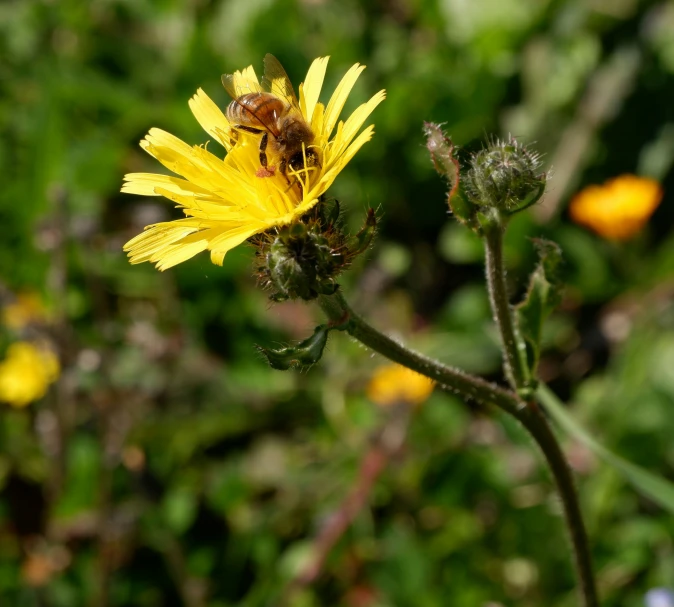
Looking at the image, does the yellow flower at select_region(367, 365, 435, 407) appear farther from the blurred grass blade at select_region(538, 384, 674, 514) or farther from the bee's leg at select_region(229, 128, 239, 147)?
the bee's leg at select_region(229, 128, 239, 147)

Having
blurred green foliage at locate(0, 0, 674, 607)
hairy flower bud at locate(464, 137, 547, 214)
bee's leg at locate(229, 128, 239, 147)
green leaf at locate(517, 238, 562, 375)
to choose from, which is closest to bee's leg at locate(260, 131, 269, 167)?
bee's leg at locate(229, 128, 239, 147)

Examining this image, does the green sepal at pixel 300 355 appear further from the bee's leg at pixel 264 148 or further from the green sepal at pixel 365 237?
the bee's leg at pixel 264 148

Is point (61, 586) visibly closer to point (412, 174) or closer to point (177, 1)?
point (412, 174)

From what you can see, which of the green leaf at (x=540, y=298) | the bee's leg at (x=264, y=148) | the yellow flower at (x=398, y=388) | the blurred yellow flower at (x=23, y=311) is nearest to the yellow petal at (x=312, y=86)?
the bee's leg at (x=264, y=148)

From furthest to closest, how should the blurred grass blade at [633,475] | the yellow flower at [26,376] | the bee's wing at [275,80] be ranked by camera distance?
the yellow flower at [26,376] < the bee's wing at [275,80] < the blurred grass blade at [633,475]

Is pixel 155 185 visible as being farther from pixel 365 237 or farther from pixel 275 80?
pixel 365 237

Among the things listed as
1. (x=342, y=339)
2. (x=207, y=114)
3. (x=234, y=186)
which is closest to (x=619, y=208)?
(x=342, y=339)
